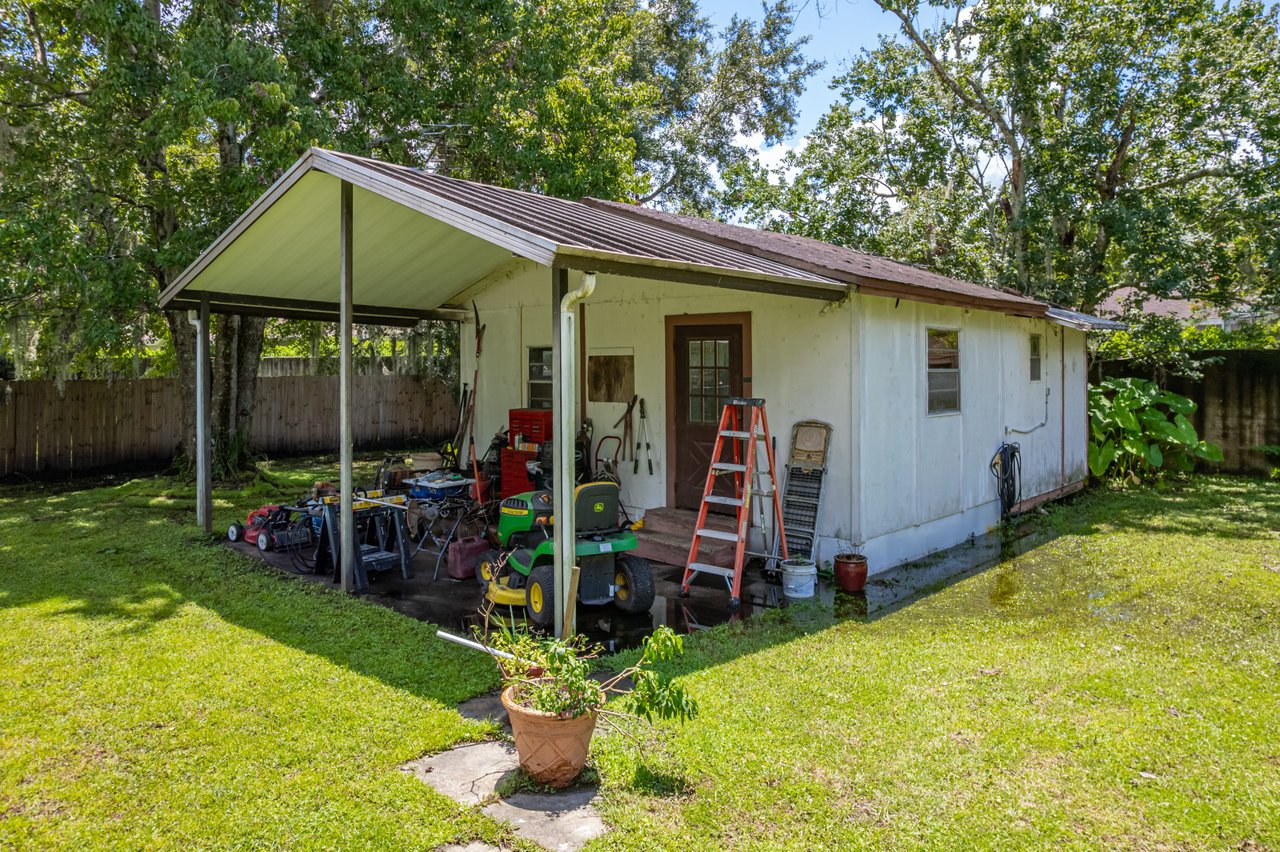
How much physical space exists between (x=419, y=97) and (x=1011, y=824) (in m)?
11.5

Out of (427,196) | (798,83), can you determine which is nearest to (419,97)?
(427,196)

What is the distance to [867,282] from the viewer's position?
6.29m

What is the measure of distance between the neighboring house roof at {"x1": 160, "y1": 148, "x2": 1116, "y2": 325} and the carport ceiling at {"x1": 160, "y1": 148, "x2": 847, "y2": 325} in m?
0.01

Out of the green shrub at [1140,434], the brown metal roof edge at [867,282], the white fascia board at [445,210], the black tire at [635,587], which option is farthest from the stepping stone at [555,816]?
the green shrub at [1140,434]

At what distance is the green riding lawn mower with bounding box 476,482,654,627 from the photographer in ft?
17.6

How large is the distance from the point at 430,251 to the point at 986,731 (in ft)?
20.6

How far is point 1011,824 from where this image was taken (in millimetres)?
2957

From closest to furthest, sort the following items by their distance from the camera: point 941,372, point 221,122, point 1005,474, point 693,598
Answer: point 693,598 → point 941,372 → point 1005,474 → point 221,122

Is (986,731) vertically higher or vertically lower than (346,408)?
lower

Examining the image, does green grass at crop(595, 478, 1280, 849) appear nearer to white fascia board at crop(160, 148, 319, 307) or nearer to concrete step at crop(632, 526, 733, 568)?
concrete step at crop(632, 526, 733, 568)

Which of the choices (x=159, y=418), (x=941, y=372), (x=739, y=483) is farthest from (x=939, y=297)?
(x=159, y=418)

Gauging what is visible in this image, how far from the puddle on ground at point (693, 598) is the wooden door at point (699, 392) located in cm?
105

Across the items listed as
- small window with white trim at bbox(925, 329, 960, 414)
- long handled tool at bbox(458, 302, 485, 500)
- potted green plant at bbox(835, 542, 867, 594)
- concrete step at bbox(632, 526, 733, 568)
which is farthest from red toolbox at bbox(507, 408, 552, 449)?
small window with white trim at bbox(925, 329, 960, 414)

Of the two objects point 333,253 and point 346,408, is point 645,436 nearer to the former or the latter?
point 346,408
